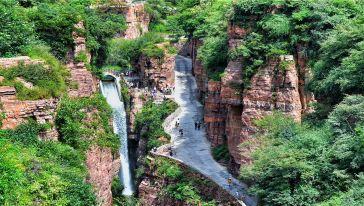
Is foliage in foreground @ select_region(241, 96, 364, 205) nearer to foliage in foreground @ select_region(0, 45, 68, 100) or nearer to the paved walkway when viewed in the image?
the paved walkway

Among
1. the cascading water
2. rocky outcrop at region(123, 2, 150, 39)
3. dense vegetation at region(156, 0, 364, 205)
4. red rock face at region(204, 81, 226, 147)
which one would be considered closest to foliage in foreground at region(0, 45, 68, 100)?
dense vegetation at region(156, 0, 364, 205)

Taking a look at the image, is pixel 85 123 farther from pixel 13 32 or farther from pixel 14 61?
pixel 13 32

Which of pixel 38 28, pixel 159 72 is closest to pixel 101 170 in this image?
pixel 38 28

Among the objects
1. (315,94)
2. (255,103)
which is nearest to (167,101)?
(255,103)

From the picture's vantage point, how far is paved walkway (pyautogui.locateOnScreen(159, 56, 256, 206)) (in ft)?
109

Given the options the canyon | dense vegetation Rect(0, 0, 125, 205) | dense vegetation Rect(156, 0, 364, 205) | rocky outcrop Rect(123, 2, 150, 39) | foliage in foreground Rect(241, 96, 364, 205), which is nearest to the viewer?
dense vegetation Rect(0, 0, 125, 205)

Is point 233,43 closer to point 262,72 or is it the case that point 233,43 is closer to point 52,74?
point 262,72

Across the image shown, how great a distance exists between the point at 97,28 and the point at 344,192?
23.7 metres

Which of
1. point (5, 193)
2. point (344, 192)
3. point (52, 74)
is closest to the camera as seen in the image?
point (5, 193)

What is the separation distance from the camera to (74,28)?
104 feet

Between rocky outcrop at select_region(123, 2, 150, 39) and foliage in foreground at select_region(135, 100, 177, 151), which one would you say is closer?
foliage in foreground at select_region(135, 100, 177, 151)

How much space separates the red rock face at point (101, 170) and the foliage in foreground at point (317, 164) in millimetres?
8338

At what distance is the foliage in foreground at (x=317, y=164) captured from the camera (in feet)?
72.9

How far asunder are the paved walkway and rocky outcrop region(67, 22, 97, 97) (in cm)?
999
